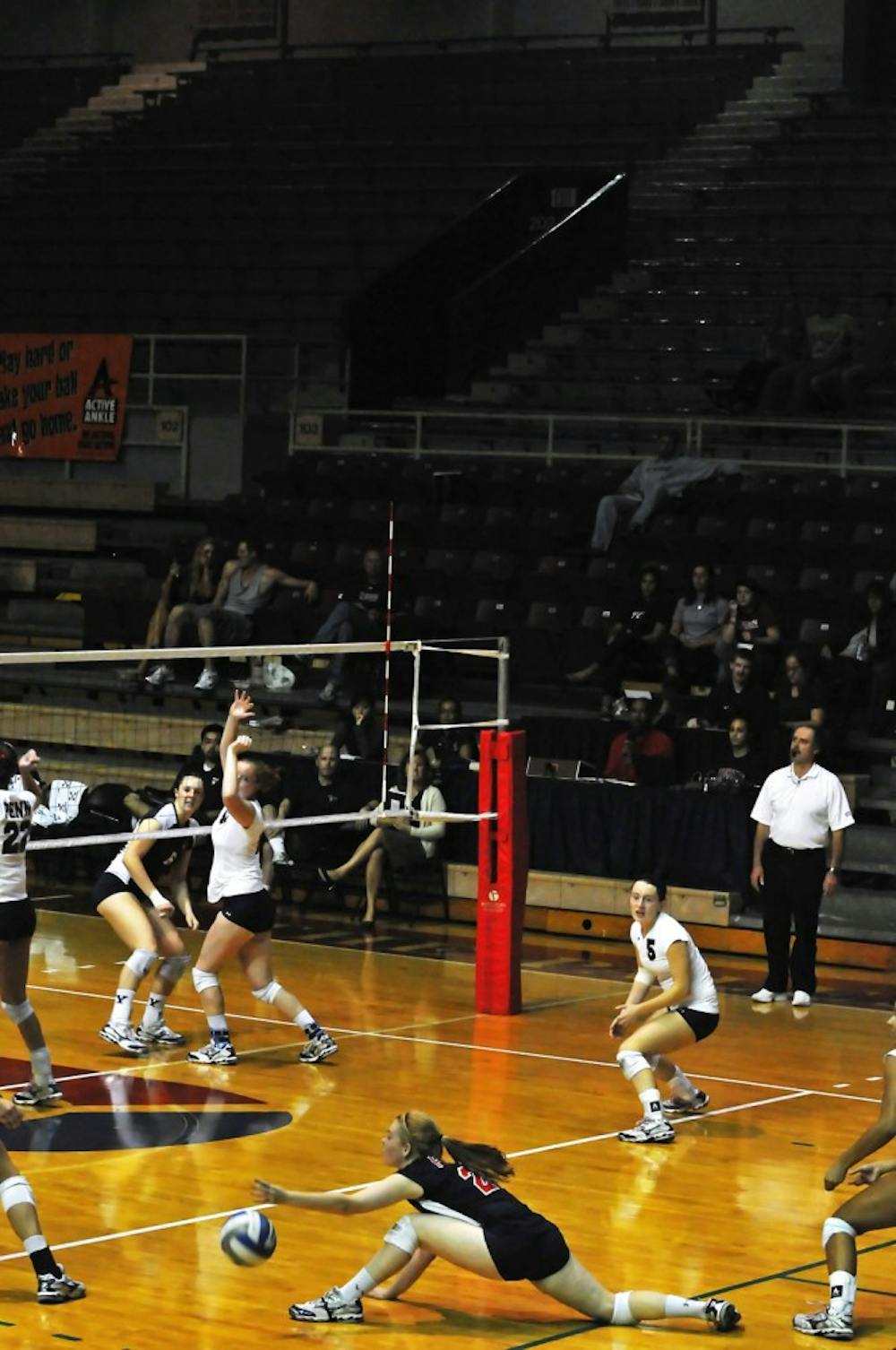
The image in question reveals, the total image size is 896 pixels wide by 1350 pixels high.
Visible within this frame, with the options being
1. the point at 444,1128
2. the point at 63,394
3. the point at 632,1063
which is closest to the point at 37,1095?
the point at 444,1128

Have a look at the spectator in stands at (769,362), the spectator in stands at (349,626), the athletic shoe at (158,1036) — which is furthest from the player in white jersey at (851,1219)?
the spectator in stands at (769,362)

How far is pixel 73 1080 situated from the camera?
12.6 meters

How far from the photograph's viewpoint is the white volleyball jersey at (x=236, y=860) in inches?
510

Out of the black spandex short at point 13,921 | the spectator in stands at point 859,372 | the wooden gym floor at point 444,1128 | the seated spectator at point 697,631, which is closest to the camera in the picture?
the wooden gym floor at point 444,1128

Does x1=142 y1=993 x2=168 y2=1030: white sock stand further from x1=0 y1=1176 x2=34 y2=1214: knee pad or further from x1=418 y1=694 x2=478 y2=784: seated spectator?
x1=0 y1=1176 x2=34 y2=1214: knee pad

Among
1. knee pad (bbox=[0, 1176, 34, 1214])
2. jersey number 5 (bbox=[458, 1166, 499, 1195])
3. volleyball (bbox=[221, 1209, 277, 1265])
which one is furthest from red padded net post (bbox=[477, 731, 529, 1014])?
volleyball (bbox=[221, 1209, 277, 1265])

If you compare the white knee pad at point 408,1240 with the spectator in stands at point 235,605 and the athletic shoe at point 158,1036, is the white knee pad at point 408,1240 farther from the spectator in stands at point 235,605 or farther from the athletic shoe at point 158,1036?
the spectator in stands at point 235,605

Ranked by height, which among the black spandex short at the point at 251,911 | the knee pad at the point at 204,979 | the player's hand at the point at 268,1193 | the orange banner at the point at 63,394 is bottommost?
the knee pad at the point at 204,979

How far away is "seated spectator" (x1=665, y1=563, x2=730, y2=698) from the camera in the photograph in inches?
744

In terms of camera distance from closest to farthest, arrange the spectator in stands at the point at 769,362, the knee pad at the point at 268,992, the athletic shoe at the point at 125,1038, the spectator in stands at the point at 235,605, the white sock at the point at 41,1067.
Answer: the white sock at the point at 41,1067 < the knee pad at the point at 268,992 < the athletic shoe at the point at 125,1038 < the spectator in stands at the point at 235,605 < the spectator in stands at the point at 769,362

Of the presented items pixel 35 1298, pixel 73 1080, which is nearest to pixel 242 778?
pixel 73 1080

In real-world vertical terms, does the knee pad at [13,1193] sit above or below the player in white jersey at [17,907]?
below

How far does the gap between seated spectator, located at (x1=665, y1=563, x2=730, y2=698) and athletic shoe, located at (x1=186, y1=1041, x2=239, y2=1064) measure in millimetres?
6602

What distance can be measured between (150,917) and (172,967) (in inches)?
13.2
